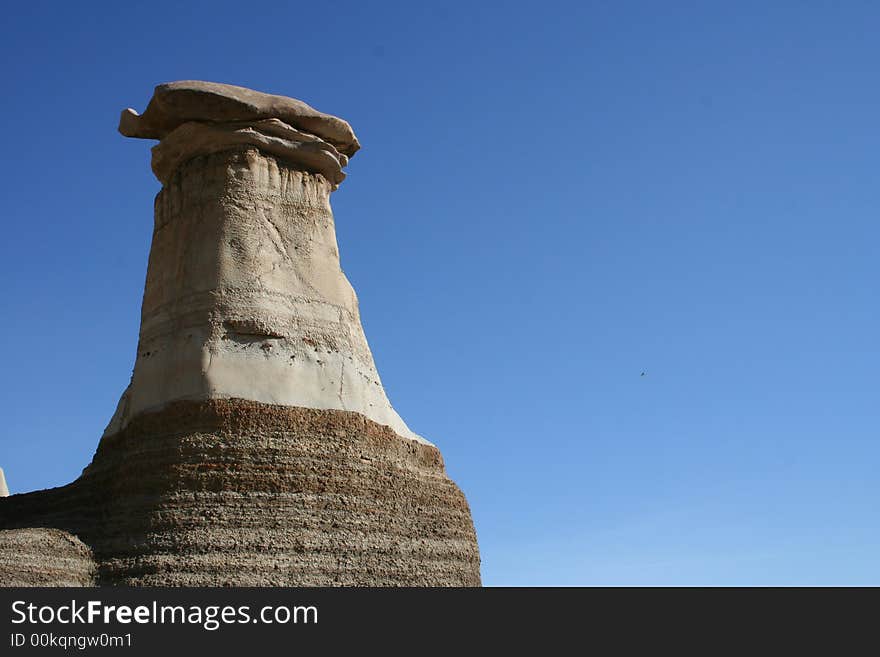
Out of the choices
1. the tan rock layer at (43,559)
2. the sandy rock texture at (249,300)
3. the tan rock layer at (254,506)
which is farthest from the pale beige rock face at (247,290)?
the tan rock layer at (43,559)

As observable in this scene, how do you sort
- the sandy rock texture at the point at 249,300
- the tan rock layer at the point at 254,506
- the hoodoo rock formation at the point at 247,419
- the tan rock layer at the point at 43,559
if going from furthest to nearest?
the sandy rock texture at the point at 249,300
the hoodoo rock formation at the point at 247,419
the tan rock layer at the point at 254,506
the tan rock layer at the point at 43,559

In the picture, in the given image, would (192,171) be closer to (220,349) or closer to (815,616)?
(220,349)

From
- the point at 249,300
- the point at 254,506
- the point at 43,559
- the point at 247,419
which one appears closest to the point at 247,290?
the point at 249,300

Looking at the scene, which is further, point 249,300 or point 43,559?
point 249,300

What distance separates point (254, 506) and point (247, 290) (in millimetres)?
4151

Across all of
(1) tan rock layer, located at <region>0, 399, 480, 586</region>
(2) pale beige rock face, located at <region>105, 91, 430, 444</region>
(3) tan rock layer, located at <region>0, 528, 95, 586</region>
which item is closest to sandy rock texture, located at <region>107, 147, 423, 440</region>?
(2) pale beige rock face, located at <region>105, 91, 430, 444</region>

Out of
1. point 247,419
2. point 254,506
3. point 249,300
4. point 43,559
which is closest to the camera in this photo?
point 43,559

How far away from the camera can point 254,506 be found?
2069 centimetres

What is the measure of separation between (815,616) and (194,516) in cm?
957

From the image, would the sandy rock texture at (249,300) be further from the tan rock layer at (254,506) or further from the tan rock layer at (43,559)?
the tan rock layer at (43,559)

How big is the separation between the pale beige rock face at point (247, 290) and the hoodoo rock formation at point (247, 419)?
0.13 feet

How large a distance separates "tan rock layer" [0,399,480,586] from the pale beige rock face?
0.53 metres

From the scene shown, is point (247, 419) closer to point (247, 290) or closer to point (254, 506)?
point (254, 506)

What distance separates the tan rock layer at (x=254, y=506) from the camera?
20.2 meters
